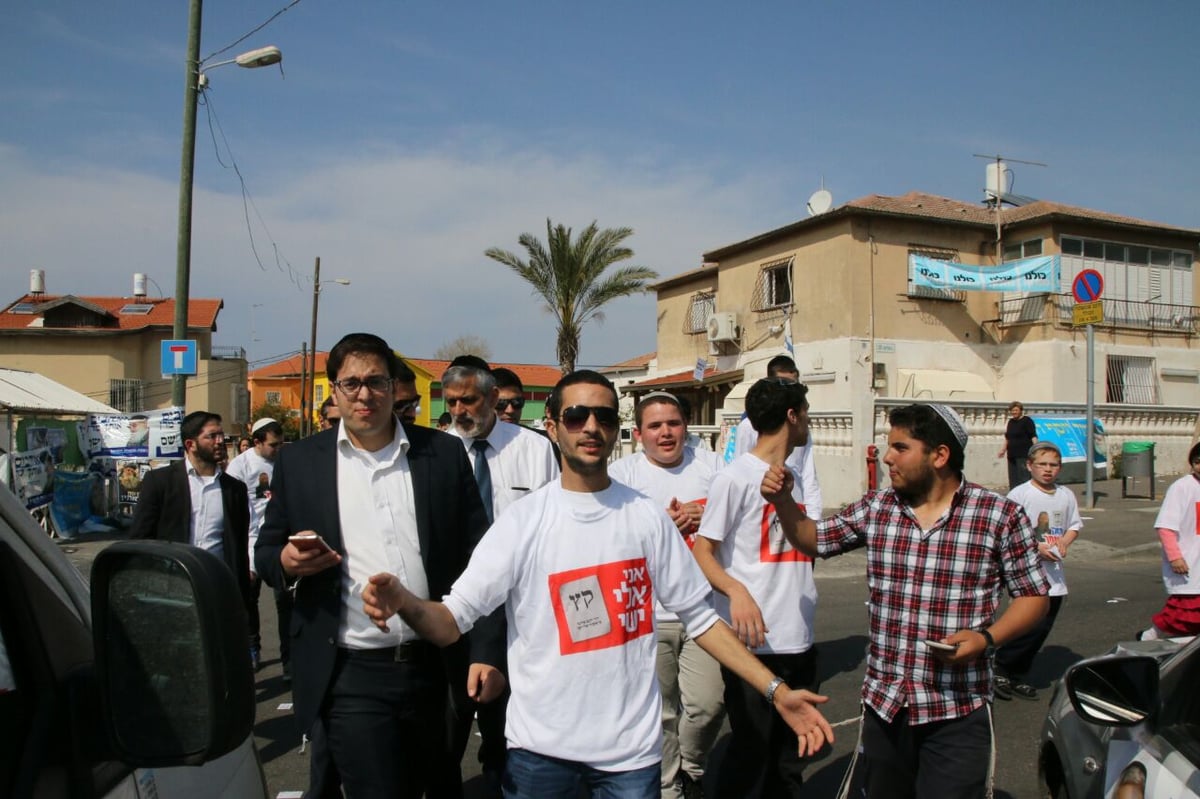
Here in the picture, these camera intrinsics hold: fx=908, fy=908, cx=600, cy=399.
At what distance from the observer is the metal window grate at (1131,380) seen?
84.1 feet

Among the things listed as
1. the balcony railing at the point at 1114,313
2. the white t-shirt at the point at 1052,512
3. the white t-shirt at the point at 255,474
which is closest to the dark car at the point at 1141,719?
the white t-shirt at the point at 1052,512

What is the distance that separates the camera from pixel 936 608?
10.6ft

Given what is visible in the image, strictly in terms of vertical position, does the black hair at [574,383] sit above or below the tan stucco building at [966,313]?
below

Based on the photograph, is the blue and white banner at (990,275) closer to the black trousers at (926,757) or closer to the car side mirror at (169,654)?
the black trousers at (926,757)

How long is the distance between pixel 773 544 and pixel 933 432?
39.3 inches

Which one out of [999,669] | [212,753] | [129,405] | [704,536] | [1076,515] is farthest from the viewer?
[129,405]

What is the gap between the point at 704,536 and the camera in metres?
4.04

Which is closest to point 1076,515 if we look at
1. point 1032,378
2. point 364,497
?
point 364,497

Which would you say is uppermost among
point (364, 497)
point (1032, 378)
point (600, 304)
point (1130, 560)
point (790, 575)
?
point (600, 304)

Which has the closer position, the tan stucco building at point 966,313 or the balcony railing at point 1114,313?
the tan stucco building at point 966,313

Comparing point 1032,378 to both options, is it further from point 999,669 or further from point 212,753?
point 212,753

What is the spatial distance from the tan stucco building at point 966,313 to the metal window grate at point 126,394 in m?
27.6

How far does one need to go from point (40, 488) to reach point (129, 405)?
29.3m

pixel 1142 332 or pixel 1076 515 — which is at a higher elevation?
pixel 1142 332
